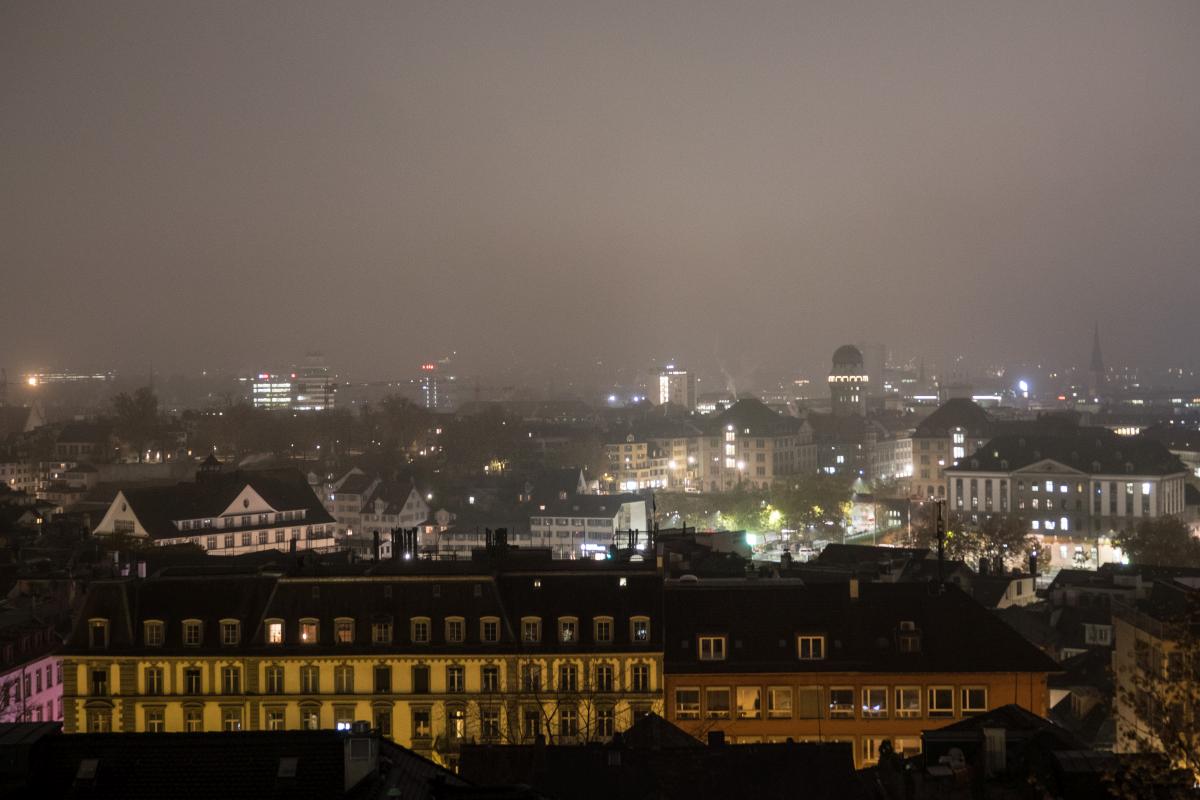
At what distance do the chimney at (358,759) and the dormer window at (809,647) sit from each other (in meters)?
16.7

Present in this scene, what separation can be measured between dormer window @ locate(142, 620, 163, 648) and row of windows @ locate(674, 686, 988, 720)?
12232 mm

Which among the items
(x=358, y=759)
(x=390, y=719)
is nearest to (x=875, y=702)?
(x=390, y=719)

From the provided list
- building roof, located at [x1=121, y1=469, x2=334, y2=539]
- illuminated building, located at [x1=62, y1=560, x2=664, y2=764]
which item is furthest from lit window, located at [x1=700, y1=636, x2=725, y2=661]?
building roof, located at [x1=121, y1=469, x2=334, y2=539]

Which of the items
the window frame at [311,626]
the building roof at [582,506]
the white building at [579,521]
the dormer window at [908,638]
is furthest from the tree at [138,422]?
the dormer window at [908,638]

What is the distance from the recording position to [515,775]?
23.2m

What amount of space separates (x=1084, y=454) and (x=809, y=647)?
69154 millimetres

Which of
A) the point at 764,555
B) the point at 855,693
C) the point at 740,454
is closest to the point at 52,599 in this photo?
the point at 855,693

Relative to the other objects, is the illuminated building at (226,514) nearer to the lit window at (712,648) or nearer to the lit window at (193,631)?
the lit window at (193,631)

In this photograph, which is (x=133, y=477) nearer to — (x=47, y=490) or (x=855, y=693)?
(x=47, y=490)

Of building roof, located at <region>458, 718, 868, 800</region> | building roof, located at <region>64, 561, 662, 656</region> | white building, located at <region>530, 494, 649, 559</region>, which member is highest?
building roof, located at <region>64, 561, 662, 656</region>

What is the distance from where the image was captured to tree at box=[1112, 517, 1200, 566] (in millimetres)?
70750

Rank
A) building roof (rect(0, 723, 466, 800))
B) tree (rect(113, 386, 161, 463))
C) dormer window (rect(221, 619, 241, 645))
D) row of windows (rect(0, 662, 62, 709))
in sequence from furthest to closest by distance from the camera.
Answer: tree (rect(113, 386, 161, 463)) → row of windows (rect(0, 662, 62, 709)) → dormer window (rect(221, 619, 241, 645)) → building roof (rect(0, 723, 466, 800))

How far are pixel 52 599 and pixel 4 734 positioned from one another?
97.2ft

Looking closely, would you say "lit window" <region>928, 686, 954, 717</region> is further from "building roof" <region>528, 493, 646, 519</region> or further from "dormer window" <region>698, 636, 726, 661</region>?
"building roof" <region>528, 493, 646, 519</region>
